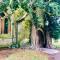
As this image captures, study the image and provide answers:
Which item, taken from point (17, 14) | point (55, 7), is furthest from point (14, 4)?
point (55, 7)

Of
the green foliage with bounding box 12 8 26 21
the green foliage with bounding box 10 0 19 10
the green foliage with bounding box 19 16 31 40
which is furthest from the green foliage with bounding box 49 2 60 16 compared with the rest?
the green foliage with bounding box 12 8 26 21

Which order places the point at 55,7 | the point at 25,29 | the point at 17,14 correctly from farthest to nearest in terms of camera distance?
the point at 25,29 → the point at 17,14 → the point at 55,7

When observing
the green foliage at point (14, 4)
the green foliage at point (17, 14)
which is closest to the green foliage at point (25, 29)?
the green foliage at point (17, 14)

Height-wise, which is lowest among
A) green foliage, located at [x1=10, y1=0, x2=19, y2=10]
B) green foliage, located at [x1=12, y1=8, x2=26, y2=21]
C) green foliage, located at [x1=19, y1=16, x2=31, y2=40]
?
green foliage, located at [x1=19, y1=16, x2=31, y2=40]

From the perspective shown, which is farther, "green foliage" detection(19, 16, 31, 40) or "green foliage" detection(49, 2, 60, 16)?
"green foliage" detection(19, 16, 31, 40)

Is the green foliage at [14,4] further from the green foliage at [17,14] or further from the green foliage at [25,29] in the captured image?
the green foliage at [25,29]

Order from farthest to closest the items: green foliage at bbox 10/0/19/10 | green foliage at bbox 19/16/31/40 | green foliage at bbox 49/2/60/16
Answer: green foliage at bbox 19/16/31/40 < green foliage at bbox 10/0/19/10 < green foliage at bbox 49/2/60/16

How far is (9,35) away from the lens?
1664 centimetres

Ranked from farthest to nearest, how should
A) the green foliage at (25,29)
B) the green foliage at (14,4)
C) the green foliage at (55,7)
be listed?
A: the green foliage at (25,29)
the green foliage at (14,4)
the green foliage at (55,7)

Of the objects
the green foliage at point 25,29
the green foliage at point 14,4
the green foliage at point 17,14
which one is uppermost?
the green foliage at point 14,4

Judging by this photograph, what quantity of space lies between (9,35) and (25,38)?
5.31 feet

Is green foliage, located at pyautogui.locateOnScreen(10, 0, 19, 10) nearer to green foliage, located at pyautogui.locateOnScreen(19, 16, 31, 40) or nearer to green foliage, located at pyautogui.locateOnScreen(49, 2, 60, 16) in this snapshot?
green foliage, located at pyautogui.locateOnScreen(19, 16, 31, 40)

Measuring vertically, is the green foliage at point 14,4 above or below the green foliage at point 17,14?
above

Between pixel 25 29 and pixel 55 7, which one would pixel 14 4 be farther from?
pixel 25 29
